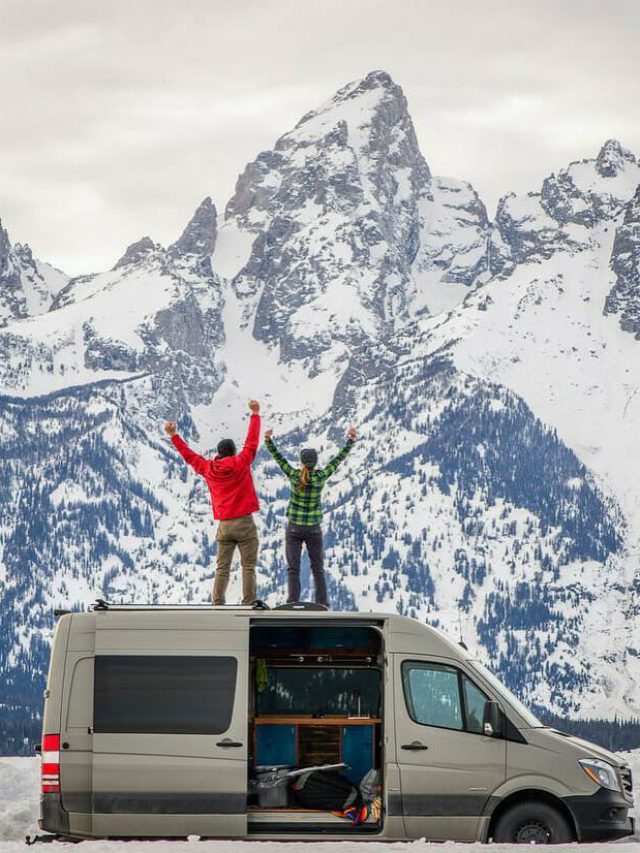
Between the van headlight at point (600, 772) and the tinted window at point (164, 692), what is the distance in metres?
5.34

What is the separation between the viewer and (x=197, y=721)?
2480 centimetres

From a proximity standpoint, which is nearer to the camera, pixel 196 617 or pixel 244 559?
pixel 196 617

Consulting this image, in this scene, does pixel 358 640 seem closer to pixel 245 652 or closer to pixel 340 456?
pixel 245 652

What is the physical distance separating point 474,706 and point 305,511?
27.4 ft

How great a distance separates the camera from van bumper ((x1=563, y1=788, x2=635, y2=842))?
81.1 feet

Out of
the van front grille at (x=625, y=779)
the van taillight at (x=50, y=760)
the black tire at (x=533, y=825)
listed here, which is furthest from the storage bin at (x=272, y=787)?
the van front grille at (x=625, y=779)

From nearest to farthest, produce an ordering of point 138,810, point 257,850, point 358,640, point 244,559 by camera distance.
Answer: point 257,850 < point 138,810 < point 358,640 < point 244,559

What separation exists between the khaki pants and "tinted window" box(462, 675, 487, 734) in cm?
574

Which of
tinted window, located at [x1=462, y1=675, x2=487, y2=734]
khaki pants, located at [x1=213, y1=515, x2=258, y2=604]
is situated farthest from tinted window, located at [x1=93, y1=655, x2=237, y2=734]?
khaki pants, located at [x1=213, y1=515, x2=258, y2=604]

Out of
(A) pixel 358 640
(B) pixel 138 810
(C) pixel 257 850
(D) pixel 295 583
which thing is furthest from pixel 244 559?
(C) pixel 257 850

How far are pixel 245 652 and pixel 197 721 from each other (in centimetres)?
123

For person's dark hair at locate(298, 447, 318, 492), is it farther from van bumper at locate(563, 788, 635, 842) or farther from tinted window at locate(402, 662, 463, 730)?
van bumper at locate(563, 788, 635, 842)

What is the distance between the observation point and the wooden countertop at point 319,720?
25.4 meters

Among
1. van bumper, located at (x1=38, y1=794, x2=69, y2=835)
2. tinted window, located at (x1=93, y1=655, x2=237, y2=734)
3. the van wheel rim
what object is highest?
tinted window, located at (x1=93, y1=655, x2=237, y2=734)
